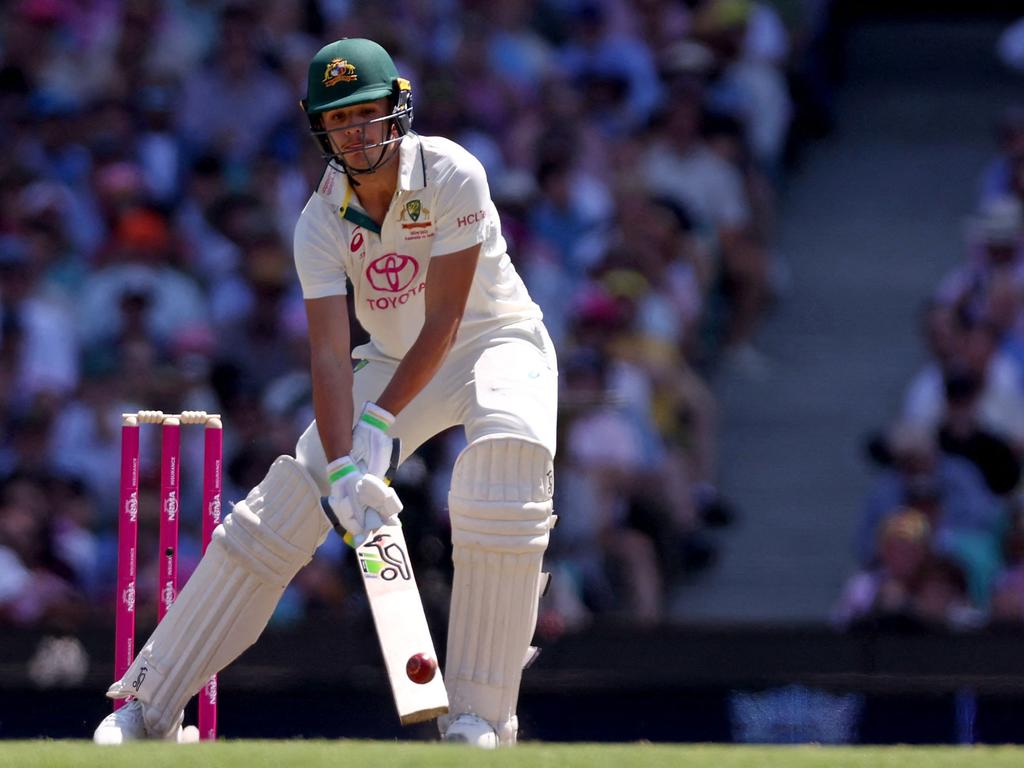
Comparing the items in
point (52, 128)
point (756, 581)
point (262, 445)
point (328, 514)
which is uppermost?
point (52, 128)

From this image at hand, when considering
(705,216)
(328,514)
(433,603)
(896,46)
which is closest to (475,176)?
(328,514)

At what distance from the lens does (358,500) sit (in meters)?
4.77

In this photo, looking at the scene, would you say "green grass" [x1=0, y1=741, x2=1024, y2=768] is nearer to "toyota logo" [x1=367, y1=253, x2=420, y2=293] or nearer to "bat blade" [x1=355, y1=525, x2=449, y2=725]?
"bat blade" [x1=355, y1=525, x2=449, y2=725]

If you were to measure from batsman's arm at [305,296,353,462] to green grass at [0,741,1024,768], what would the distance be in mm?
747

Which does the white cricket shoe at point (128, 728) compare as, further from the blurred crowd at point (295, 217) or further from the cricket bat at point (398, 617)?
the blurred crowd at point (295, 217)

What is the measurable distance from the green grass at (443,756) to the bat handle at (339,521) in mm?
506

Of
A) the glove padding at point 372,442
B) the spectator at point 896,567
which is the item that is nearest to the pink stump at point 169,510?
the glove padding at point 372,442

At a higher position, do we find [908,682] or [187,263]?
[187,263]

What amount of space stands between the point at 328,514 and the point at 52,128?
5.84 metres

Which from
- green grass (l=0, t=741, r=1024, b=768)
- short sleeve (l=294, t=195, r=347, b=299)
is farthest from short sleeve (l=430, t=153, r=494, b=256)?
green grass (l=0, t=741, r=1024, b=768)

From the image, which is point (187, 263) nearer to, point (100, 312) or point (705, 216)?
point (100, 312)

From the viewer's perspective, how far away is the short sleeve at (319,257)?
5.02m

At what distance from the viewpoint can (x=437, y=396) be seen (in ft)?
16.9

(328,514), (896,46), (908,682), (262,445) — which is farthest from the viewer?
(896,46)
